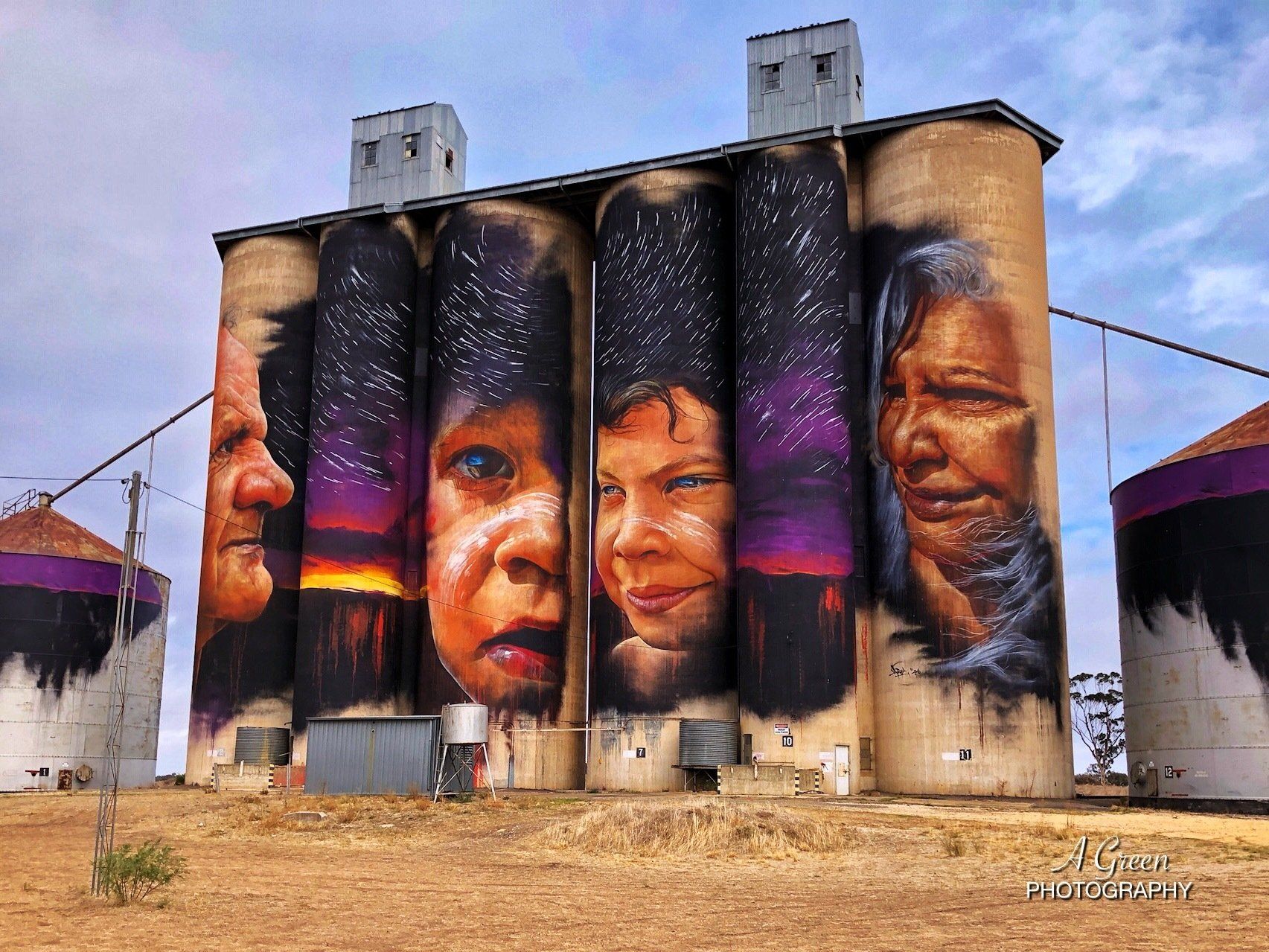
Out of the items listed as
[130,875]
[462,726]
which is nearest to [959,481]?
[462,726]

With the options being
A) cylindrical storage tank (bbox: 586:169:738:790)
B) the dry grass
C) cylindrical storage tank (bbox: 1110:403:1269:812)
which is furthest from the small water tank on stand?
cylindrical storage tank (bbox: 1110:403:1269:812)

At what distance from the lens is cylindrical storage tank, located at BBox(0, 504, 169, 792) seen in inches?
2655

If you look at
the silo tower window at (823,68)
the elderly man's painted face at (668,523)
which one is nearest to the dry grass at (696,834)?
the elderly man's painted face at (668,523)

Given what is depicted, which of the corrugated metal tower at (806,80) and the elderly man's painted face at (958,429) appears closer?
the elderly man's painted face at (958,429)

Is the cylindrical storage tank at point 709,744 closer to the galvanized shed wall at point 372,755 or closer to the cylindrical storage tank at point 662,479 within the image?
the cylindrical storage tank at point 662,479

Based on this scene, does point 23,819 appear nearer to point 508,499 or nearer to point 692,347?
point 508,499

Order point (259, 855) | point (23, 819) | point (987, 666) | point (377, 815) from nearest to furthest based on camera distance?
1. point (259, 855)
2. point (377, 815)
3. point (23, 819)
4. point (987, 666)

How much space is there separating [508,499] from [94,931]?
1900 inches

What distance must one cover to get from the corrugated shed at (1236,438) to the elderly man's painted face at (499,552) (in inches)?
1196

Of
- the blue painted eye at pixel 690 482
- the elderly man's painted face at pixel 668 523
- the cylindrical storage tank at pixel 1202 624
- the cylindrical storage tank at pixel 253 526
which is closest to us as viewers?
the cylindrical storage tank at pixel 1202 624

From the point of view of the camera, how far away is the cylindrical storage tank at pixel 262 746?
67812mm

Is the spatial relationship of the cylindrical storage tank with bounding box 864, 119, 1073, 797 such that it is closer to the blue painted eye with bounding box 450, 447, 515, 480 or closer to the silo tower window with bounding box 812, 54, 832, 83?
the silo tower window with bounding box 812, 54, 832, 83

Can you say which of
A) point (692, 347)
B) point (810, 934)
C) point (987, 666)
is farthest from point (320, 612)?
point (810, 934)

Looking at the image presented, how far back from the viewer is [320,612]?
224ft
